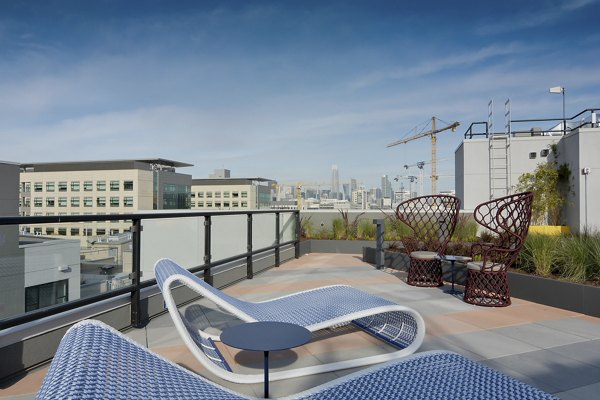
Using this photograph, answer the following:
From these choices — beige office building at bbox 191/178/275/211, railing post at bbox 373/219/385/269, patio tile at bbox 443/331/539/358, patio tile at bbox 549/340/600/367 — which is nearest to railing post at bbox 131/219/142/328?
patio tile at bbox 443/331/539/358

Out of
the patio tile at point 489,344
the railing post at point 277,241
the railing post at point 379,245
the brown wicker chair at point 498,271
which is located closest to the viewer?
the patio tile at point 489,344

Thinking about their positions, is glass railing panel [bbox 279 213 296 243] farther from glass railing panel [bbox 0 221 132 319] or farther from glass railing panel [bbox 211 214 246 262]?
glass railing panel [bbox 0 221 132 319]

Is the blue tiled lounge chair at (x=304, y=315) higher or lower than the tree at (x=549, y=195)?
lower

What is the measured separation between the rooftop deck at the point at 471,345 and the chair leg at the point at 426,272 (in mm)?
487

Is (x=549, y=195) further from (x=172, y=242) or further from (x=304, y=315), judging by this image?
(x=304, y=315)

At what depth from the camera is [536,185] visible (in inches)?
560

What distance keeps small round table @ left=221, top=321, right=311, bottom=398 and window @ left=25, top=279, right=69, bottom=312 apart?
4.83 ft

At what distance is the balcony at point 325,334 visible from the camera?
2.62 m

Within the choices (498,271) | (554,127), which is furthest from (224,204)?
(498,271)

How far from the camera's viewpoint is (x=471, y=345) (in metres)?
3.26

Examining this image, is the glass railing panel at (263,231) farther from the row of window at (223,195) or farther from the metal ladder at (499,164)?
the row of window at (223,195)

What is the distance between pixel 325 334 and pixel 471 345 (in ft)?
3.91

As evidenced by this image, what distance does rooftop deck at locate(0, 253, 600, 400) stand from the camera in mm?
2532

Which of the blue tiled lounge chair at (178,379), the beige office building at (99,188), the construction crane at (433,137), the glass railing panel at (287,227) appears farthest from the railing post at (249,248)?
the beige office building at (99,188)
